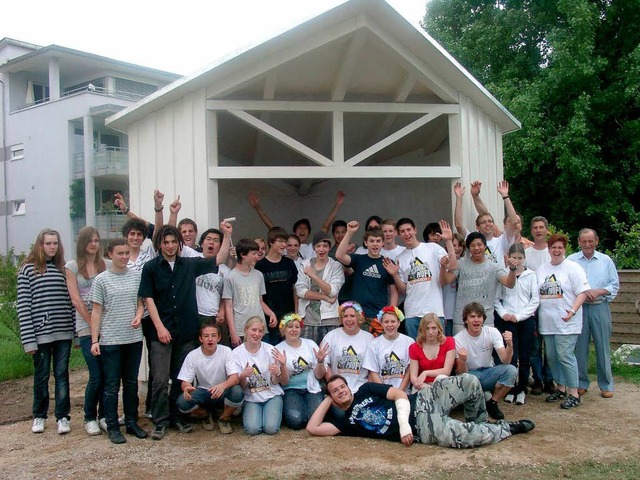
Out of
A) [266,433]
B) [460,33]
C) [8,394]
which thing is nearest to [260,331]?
[266,433]

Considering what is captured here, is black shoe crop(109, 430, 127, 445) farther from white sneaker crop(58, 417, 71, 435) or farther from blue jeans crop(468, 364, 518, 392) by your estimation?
blue jeans crop(468, 364, 518, 392)

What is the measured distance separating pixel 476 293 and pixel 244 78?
9.65ft

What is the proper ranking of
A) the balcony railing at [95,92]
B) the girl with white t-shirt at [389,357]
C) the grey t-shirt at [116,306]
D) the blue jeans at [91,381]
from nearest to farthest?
the grey t-shirt at [116,306], the blue jeans at [91,381], the girl with white t-shirt at [389,357], the balcony railing at [95,92]

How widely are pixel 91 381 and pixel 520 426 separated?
331 cm

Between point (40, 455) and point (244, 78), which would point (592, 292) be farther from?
point (40, 455)

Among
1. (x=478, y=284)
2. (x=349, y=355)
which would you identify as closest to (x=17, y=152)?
(x=349, y=355)

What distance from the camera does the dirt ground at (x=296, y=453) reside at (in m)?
4.02

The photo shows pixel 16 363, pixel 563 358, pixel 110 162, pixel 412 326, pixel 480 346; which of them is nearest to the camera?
pixel 480 346

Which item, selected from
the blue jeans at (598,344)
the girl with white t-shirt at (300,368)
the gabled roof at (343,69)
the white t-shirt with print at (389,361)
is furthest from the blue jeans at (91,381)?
the blue jeans at (598,344)

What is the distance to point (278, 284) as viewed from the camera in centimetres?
570

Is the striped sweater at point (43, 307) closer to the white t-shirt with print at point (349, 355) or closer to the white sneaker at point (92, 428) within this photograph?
the white sneaker at point (92, 428)

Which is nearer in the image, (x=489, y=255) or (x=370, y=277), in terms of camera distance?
(x=370, y=277)

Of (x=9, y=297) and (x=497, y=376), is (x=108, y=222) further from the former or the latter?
(x=497, y=376)

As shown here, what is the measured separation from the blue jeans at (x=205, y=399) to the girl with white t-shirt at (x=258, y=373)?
0.08 meters
